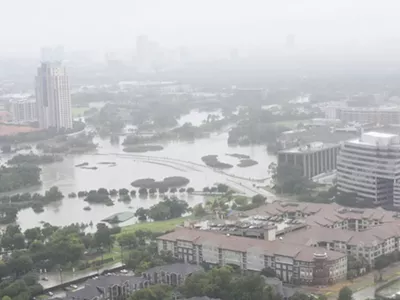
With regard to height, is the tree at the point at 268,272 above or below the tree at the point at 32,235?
below

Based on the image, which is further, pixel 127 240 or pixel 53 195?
pixel 53 195

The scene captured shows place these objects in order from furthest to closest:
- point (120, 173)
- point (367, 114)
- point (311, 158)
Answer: point (367, 114)
point (120, 173)
point (311, 158)

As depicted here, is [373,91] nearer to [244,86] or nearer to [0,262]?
[244,86]

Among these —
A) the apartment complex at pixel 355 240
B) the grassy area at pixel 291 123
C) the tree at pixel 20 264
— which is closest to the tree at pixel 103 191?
the tree at pixel 20 264

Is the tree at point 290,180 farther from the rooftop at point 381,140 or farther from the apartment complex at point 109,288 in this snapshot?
the apartment complex at point 109,288

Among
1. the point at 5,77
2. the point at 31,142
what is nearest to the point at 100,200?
the point at 31,142

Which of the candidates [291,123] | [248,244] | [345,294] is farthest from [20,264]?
[291,123]

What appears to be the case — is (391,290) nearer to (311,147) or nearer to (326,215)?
(326,215)
